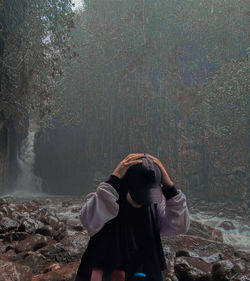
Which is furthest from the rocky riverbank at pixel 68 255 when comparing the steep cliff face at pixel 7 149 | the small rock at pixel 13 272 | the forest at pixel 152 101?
the forest at pixel 152 101

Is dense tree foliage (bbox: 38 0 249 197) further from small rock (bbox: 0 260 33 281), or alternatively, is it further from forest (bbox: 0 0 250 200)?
small rock (bbox: 0 260 33 281)

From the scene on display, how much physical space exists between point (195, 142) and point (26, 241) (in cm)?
1360

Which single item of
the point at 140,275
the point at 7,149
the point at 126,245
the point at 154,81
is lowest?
the point at 140,275

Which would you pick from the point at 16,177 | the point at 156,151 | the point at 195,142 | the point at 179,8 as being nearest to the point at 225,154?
the point at 195,142

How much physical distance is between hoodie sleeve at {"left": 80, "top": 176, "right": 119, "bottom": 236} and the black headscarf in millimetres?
128

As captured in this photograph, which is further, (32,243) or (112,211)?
(32,243)

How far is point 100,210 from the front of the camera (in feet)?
5.77

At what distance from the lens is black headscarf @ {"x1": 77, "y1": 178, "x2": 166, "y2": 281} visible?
185cm

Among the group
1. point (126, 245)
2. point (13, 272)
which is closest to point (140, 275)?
point (126, 245)

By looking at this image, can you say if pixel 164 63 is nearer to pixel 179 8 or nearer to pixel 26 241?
pixel 179 8

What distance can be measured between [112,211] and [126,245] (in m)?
0.30

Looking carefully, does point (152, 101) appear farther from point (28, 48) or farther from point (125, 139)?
point (28, 48)

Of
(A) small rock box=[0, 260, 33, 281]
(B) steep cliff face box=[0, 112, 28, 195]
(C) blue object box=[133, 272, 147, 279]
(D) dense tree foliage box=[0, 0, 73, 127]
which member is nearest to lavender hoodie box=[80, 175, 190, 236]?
(C) blue object box=[133, 272, 147, 279]

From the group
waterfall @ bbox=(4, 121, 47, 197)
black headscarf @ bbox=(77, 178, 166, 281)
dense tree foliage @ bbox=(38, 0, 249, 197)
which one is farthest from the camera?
waterfall @ bbox=(4, 121, 47, 197)
